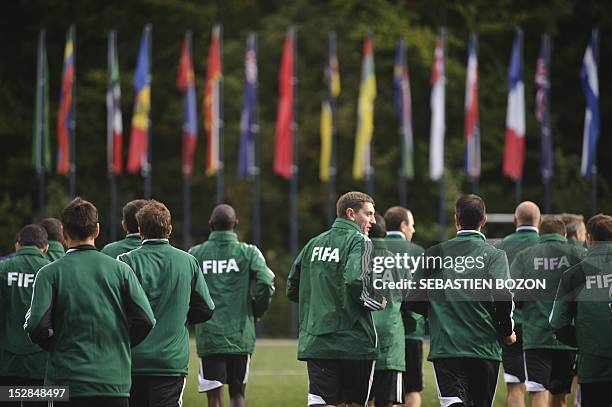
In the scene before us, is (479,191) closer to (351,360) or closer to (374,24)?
(374,24)

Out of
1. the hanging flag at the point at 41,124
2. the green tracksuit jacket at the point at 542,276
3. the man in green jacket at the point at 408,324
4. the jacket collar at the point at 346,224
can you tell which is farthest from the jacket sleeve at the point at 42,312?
the hanging flag at the point at 41,124

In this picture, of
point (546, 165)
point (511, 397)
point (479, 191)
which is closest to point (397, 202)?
point (479, 191)

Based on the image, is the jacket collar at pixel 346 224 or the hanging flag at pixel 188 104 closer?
the jacket collar at pixel 346 224

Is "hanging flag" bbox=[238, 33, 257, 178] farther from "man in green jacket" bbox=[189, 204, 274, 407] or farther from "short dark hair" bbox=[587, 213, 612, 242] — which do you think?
"short dark hair" bbox=[587, 213, 612, 242]

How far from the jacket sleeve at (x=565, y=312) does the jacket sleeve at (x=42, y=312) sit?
4276 mm

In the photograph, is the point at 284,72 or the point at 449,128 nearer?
the point at 284,72

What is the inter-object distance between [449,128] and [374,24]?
4.79 m

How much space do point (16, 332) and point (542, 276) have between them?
5.07 metres

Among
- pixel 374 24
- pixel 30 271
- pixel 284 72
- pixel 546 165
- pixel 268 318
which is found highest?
pixel 374 24

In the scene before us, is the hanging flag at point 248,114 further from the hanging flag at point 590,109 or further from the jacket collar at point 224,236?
the jacket collar at point 224,236

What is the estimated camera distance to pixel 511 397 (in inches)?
472

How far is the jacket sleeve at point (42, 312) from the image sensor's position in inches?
293

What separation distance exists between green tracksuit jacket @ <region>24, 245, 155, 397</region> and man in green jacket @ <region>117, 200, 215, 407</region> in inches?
41.2

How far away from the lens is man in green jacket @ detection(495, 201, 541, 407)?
11664mm
